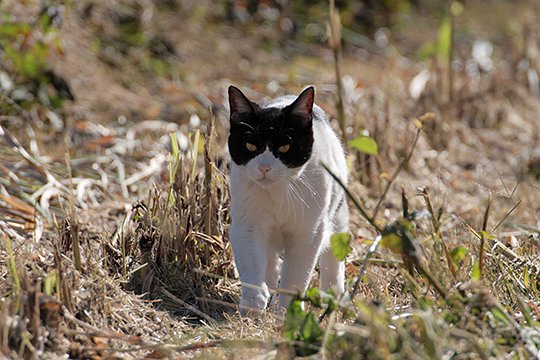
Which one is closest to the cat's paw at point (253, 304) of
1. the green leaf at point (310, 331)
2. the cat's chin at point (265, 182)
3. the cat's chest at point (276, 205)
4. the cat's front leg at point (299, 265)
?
the cat's front leg at point (299, 265)

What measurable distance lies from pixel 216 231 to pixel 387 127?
2.08 meters

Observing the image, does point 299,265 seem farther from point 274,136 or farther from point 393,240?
point 393,240

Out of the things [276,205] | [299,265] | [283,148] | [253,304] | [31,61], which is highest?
[31,61]

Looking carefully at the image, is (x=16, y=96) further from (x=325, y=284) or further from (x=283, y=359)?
(x=283, y=359)

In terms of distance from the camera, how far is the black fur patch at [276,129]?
3439 mm

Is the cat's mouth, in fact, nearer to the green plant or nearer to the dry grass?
the dry grass

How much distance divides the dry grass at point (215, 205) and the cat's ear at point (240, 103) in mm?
311

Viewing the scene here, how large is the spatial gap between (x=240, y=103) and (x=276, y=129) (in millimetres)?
178

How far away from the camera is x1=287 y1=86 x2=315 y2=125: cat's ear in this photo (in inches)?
134

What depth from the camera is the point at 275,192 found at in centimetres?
350

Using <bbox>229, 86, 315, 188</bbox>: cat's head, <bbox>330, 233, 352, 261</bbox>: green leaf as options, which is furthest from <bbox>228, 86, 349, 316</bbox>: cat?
<bbox>330, 233, 352, 261</bbox>: green leaf

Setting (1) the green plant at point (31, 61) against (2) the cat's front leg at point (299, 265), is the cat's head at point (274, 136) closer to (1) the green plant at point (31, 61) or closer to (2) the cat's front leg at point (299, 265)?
(2) the cat's front leg at point (299, 265)

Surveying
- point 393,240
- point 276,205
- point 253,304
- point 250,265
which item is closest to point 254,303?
point 253,304

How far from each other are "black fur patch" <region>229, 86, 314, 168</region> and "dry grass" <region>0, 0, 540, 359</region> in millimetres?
336
